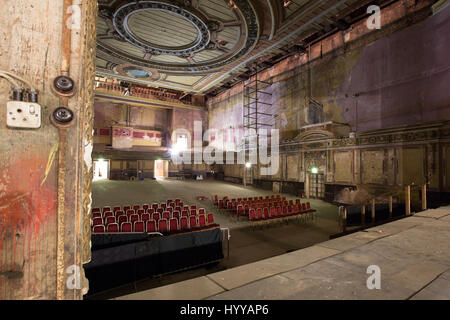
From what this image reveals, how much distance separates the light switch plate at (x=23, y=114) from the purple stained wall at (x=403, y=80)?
42.8 feet

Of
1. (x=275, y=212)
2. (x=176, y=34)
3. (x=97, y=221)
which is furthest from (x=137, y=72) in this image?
(x=275, y=212)

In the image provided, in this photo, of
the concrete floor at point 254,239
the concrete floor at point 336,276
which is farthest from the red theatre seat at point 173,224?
the concrete floor at point 336,276

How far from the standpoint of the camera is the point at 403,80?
10.3 metres

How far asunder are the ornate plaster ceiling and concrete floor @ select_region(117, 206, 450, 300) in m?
9.76

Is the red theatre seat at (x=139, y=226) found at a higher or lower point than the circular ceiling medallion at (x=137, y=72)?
lower

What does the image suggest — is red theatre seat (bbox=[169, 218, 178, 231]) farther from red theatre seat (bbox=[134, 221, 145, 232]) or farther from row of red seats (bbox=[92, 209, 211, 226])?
red theatre seat (bbox=[134, 221, 145, 232])

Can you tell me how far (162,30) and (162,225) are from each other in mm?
10019

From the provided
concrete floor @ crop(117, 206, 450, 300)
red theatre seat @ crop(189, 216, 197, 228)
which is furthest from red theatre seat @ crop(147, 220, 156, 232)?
concrete floor @ crop(117, 206, 450, 300)

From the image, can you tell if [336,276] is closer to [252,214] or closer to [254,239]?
[254,239]

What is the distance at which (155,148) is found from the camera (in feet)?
81.6

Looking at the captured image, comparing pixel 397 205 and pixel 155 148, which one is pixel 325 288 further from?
pixel 155 148

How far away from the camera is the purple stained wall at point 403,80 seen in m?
9.11

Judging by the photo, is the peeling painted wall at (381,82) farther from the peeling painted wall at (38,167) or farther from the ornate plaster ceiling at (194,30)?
the peeling painted wall at (38,167)

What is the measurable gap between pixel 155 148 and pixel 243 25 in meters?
18.0
